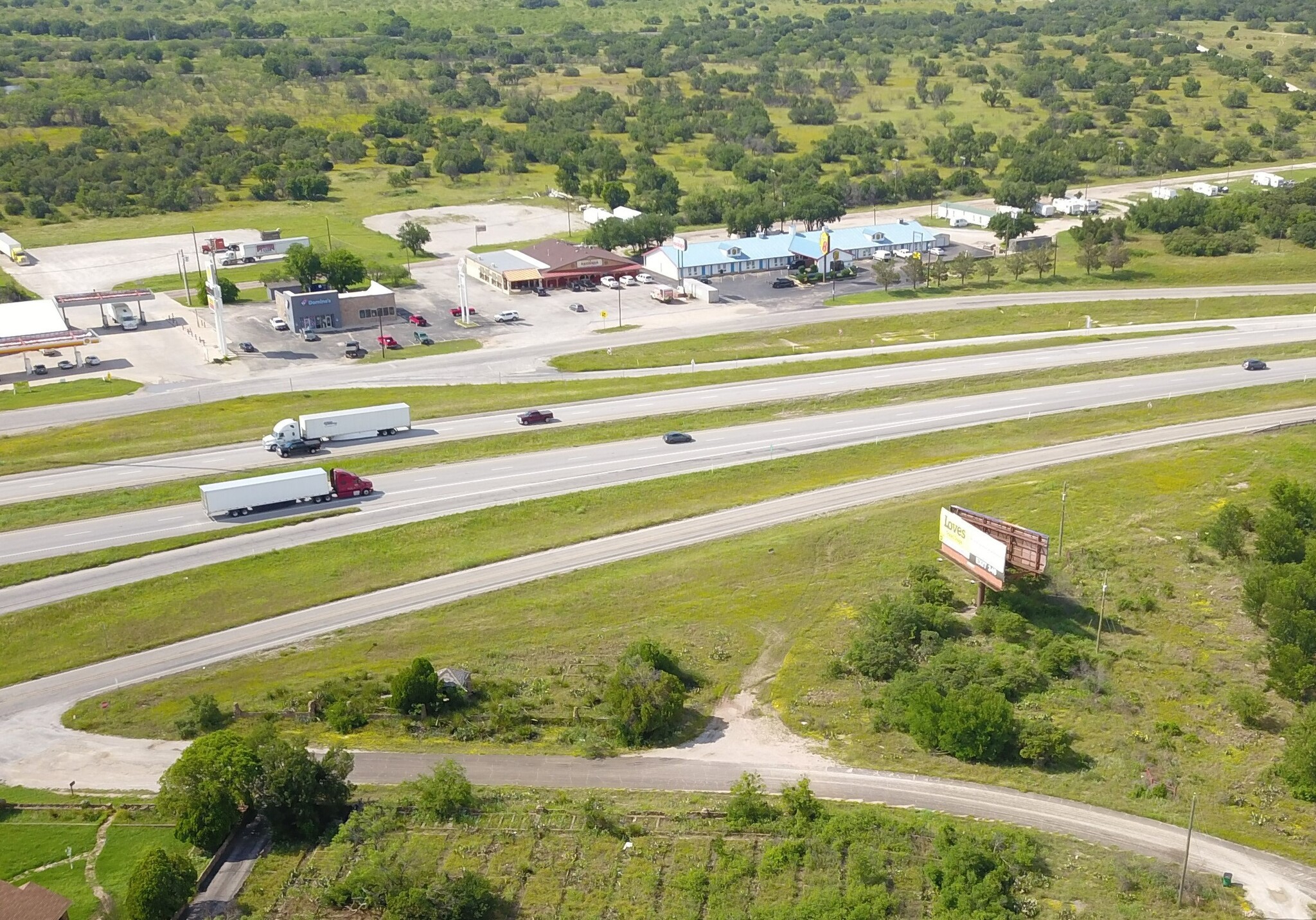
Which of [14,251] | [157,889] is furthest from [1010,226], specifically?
[157,889]

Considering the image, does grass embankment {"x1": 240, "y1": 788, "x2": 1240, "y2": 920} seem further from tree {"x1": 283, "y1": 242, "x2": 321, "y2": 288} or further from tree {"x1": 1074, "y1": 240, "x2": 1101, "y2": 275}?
tree {"x1": 1074, "y1": 240, "x2": 1101, "y2": 275}

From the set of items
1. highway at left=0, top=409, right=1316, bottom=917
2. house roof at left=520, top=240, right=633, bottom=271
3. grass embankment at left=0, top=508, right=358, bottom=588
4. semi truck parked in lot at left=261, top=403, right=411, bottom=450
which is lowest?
highway at left=0, top=409, right=1316, bottom=917

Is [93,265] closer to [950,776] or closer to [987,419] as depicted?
[987,419]

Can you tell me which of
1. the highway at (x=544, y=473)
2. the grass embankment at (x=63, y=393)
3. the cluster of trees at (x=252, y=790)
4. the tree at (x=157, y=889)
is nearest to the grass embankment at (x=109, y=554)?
the highway at (x=544, y=473)

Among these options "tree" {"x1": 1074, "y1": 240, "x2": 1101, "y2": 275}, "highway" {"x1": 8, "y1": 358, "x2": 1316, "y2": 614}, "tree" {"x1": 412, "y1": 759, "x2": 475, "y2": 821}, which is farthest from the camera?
"tree" {"x1": 1074, "y1": 240, "x2": 1101, "y2": 275}

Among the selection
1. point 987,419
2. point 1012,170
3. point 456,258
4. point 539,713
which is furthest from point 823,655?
point 1012,170

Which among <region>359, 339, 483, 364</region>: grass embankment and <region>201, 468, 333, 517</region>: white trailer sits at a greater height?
<region>201, 468, 333, 517</region>: white trailer

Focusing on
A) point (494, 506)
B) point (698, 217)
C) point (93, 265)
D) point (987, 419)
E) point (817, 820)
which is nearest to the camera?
point (817, 820)

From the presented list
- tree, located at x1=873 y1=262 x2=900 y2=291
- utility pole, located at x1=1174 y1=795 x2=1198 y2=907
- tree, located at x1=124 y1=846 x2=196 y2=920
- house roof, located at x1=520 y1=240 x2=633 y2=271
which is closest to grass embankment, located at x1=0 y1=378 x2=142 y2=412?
house roof, located at x1=520 y1=240 x2=633 y2=271
